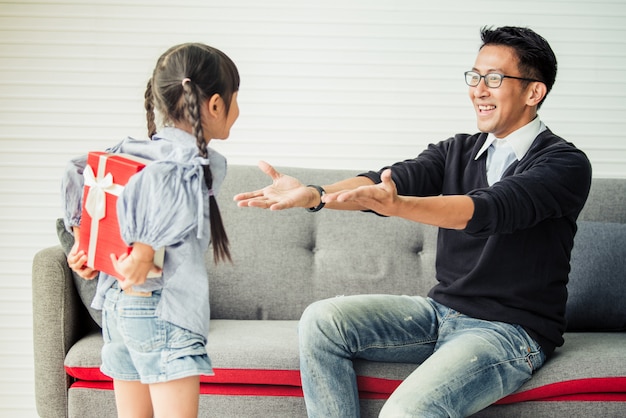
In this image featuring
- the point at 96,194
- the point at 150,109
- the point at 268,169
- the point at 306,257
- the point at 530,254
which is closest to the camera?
the point at 96,194

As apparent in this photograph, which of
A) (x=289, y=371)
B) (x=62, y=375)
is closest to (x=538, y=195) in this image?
(x=289, y=371)

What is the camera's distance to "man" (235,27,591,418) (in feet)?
5.57

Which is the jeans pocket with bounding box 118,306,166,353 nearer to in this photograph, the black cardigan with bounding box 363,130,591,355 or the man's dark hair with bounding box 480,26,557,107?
the black cardigan with bounding box 363,130,591,355

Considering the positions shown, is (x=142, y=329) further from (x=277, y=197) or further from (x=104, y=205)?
(x=277, y=197)

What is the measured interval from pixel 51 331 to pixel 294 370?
0.74 m

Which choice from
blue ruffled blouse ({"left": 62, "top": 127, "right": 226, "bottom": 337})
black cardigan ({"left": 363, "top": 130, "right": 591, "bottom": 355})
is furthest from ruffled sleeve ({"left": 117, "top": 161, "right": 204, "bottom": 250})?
black cardigan ({"left": 363, "top": 130, "right": 591, "bottom": 355})

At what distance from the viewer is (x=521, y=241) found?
6.24ft

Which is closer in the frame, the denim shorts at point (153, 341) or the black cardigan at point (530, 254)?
the denim shorts at point (153, 341)

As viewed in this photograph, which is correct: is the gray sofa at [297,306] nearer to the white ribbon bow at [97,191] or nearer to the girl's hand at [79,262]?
the girl's hand at [79,262]

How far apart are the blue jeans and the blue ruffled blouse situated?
479 millimetres

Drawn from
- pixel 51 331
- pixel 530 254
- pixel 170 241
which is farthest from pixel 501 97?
pixel 51 331

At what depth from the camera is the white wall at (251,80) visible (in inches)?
117

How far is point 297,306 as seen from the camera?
253 centimetres

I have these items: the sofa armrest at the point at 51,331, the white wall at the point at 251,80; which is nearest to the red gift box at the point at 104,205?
the sofa armrest at the point at 51,331
